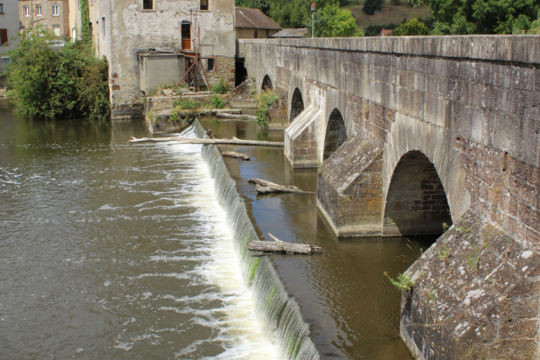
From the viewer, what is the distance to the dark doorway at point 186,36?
2859 cm

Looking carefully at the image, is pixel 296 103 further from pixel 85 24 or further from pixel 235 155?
pixel 85 24

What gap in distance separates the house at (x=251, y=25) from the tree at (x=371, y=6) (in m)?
35.4

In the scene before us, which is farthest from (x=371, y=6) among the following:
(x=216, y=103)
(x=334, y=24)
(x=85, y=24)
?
(x=216, y=103)

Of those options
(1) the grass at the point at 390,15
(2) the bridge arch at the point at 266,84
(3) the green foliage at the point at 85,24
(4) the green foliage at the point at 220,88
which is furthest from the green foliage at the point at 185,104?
(1) the grass at the point at 390,15

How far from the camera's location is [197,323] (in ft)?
28.1

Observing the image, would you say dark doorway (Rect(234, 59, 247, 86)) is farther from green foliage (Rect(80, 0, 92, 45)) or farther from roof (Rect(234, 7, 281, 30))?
roof (Rect(234, 7, 281, 30))

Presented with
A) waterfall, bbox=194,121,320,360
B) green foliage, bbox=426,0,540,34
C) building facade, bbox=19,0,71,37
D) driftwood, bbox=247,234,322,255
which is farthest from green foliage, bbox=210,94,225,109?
building facade, bbox=19,0,71,37

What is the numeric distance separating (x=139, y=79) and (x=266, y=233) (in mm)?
19510

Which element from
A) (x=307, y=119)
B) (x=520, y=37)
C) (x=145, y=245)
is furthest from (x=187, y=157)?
(x=520, y=37)

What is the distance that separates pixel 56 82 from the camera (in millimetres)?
27359

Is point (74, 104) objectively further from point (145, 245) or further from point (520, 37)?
point (520, 37)

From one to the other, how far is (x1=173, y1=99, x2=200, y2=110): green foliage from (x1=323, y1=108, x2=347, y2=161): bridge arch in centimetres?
1205

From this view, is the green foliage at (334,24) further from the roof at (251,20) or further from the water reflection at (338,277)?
the water reflection at (338,277)

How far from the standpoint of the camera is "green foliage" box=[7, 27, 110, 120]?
27.2 metres
